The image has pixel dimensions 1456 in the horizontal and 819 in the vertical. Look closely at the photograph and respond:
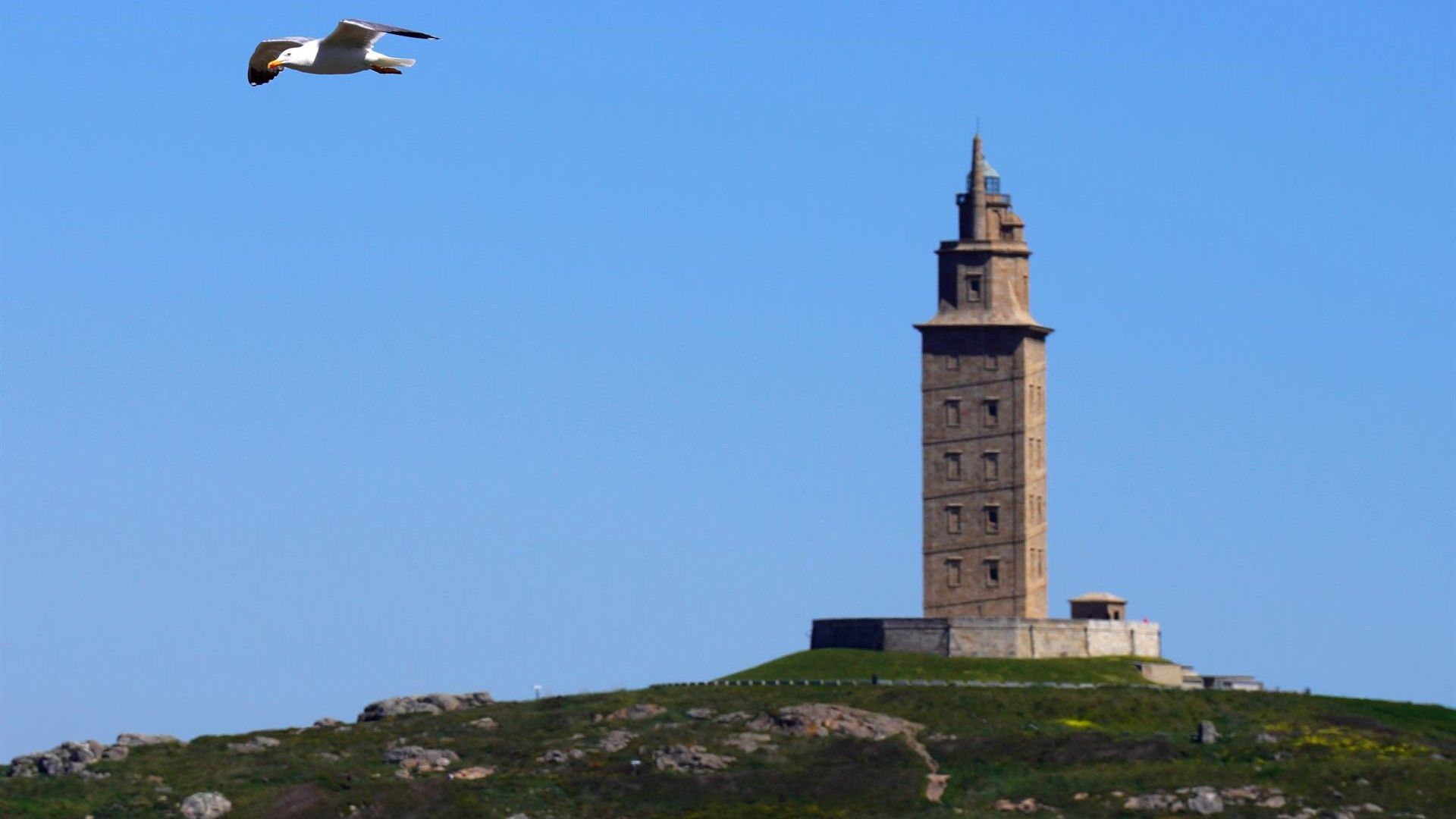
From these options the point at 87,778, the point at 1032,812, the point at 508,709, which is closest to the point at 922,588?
the point at 508,709

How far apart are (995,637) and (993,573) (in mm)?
5578

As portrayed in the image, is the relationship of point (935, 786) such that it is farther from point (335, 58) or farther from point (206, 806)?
point (335, 58)

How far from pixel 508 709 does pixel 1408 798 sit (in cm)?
3697

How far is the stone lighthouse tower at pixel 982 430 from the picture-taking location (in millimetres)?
115375

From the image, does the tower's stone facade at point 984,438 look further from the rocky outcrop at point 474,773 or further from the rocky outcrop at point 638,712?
the rocky outcrop at point 474,773

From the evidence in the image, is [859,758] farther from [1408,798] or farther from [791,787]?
[1408,798]

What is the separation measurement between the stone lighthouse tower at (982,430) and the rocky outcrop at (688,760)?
22980 mm

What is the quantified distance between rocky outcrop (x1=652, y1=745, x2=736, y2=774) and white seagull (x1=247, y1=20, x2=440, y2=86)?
6145 centimetres

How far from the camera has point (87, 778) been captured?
306 ft

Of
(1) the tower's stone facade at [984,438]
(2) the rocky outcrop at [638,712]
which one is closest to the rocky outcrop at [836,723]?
(2) the rocky outcrop at [638,712]

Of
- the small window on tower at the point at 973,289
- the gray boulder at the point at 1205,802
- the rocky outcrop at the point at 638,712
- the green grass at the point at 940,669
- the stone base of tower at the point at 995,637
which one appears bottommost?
the gray boulder at the point at 1205,802

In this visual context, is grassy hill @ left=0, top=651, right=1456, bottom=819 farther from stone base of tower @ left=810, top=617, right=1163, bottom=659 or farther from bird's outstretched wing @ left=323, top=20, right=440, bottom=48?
bird's outstretched wing @ left=323, top=20, right=440, bottom=48

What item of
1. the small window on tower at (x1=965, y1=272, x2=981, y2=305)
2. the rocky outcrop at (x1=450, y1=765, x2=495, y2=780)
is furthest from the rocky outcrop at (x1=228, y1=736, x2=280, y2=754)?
the small window on tower at (x1=965, y1=272, x2=981, y2=305)

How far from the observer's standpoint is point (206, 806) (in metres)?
88.2
